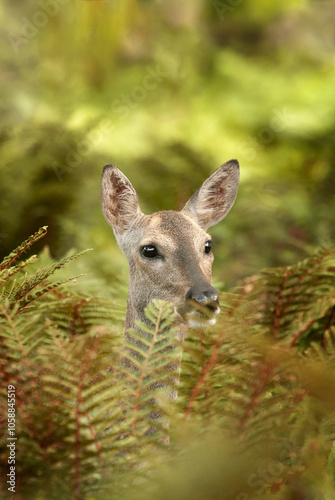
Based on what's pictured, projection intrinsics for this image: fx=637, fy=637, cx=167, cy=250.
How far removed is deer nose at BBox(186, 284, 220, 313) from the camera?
132cm

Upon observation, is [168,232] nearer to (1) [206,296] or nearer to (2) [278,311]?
(1) [206,296]

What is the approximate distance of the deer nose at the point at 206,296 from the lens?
4.33 feet

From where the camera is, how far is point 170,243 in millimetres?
1650

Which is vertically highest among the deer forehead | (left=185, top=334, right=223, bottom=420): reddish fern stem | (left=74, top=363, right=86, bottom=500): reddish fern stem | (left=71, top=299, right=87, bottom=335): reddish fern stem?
the deer forehead

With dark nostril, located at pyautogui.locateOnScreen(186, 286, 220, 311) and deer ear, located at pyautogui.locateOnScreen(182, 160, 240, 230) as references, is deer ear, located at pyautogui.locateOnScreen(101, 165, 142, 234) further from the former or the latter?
→ dark nostril, located at pyautogui.locateOnScreen(186, 286, 220, 311)

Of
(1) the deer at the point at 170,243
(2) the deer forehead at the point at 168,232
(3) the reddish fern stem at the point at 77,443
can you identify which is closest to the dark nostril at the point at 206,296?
(1) the deer at the point at 170,243

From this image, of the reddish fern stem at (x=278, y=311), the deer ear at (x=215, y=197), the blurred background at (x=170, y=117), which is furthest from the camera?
the blurred background at (x=170, y=117)

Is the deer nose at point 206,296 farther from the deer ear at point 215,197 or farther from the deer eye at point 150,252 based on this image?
the deer ear at point 215,197

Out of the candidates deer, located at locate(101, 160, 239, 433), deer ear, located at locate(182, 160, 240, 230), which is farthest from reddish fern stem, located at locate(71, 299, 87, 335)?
deer ear, located at locate(182, 160, 240, 230)

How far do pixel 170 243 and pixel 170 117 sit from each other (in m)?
2.78

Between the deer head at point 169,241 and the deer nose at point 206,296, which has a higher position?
the deer head at point 169,241

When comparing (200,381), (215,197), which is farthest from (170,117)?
(200,381)

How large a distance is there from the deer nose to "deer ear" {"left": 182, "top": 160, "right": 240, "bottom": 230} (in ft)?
1.31

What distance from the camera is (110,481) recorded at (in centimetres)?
75
